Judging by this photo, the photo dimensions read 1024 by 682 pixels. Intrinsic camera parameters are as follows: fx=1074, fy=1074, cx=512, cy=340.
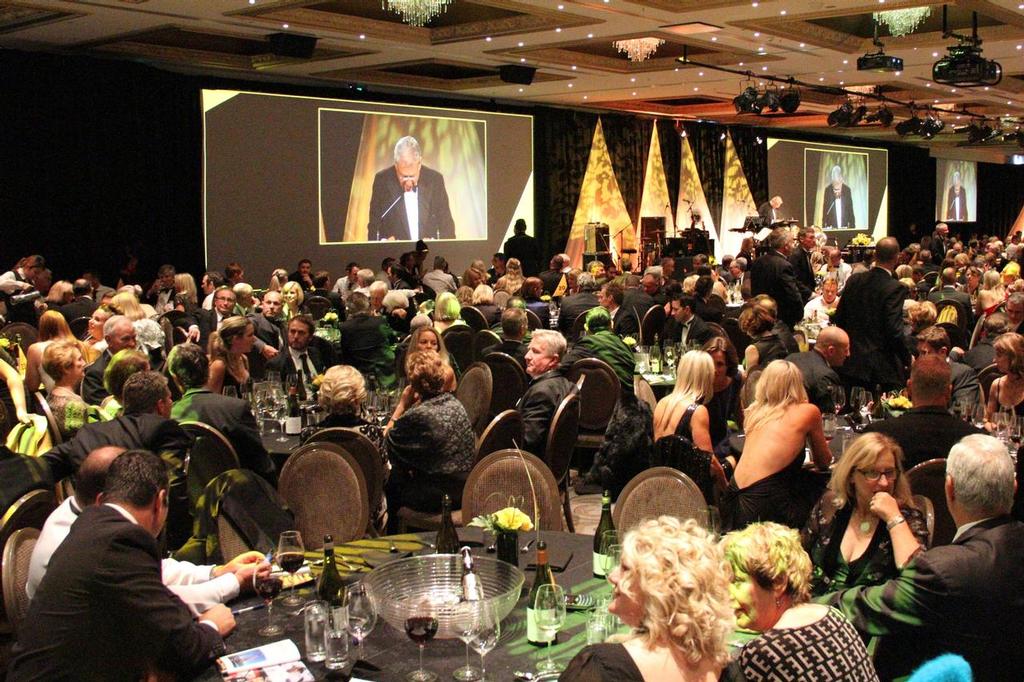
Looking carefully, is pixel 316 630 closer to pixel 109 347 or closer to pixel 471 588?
pixel 471 588

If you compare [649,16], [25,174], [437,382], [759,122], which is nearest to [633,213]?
[759,122]

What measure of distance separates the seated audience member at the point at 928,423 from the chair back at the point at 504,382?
313 cm

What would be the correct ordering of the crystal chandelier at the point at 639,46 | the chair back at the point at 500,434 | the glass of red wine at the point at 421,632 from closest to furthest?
the glass of red wine at the point at 421,632 → the chair back at the point at 500,434 → the crystal chandelier at the point at 639,46

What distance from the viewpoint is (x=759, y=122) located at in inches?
921

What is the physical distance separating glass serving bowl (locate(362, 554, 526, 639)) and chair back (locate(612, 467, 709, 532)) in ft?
2.57

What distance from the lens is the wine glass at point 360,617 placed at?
276cm

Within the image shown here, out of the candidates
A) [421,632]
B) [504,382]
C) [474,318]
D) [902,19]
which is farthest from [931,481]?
[902,19]

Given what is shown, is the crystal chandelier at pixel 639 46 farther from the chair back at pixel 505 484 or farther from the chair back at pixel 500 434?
the chair back at pixel 505 484

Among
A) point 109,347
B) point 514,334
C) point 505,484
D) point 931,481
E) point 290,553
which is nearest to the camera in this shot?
point 290,553

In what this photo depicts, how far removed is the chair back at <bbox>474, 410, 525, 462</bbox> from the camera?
16.6 feet

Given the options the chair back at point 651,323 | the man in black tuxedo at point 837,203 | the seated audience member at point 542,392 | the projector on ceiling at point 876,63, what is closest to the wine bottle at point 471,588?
the seated audience member at point 542,392

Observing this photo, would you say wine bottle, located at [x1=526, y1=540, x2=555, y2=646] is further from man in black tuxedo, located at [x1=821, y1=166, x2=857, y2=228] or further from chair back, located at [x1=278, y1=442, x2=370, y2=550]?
man in black tuxedo, located at [x1=821, y1=166, x2=857, y2=228]

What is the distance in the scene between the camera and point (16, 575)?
126 inches

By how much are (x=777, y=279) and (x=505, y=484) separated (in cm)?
522
